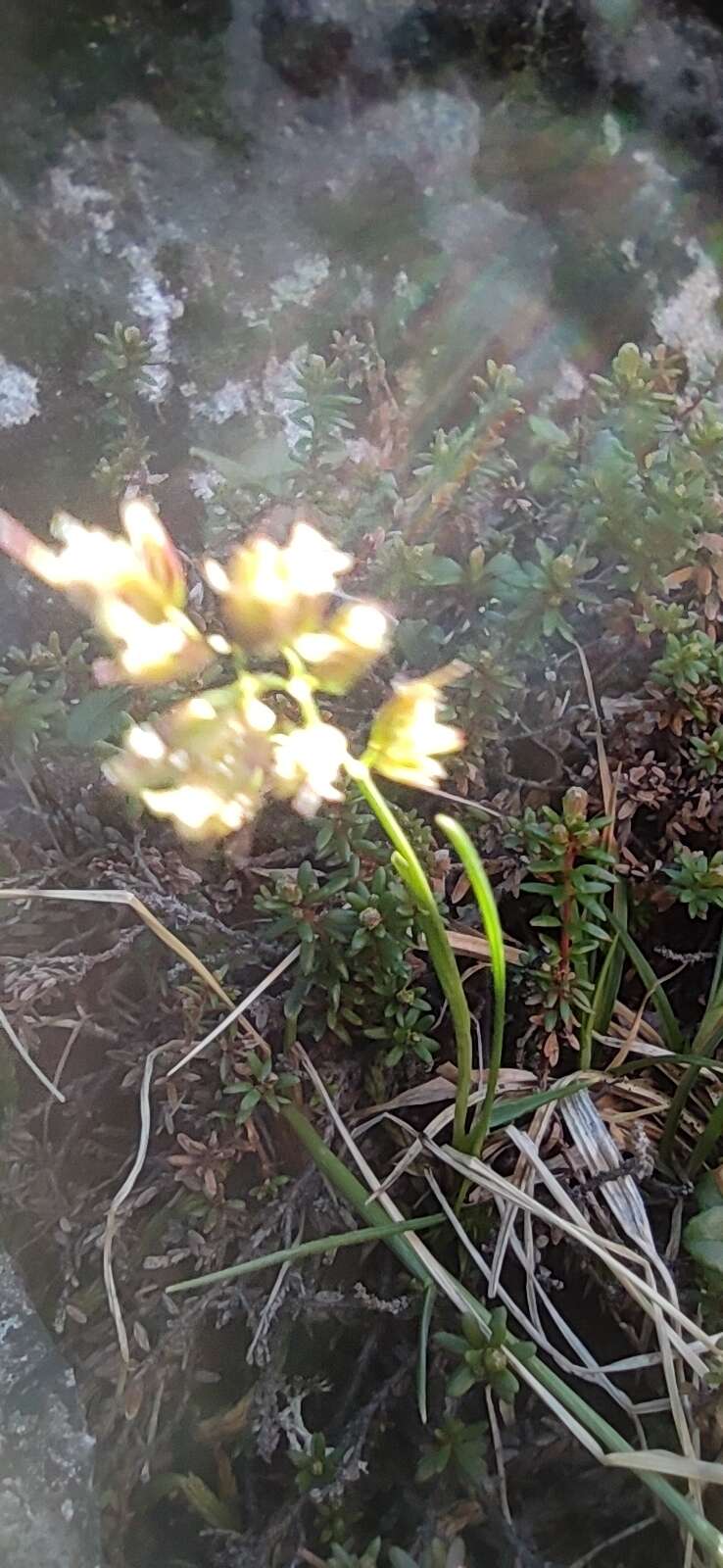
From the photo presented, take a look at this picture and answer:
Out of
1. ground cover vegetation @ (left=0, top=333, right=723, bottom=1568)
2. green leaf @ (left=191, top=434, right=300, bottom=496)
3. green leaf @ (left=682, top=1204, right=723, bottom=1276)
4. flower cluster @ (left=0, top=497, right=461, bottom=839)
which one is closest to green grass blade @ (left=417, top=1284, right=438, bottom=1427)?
ground cover vegetation @ (left=0, top=333, right=723, bottom=1568)

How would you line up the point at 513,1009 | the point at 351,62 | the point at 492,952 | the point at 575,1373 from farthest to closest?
the point at 351,62 → the point at 513,1009 → the point at 575,1373 → the point at 492,952

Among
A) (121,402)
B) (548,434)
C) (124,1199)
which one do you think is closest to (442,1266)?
(124,1199)

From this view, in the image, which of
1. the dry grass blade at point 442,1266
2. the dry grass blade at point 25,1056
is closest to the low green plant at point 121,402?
the dry grass blade at point 25,1056

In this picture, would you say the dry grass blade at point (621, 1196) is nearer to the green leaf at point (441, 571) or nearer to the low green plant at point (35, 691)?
Result: the green leaf at point (441, 571)

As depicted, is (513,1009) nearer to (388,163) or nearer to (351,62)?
(388,163)

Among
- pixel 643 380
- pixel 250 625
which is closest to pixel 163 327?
pixel 643 380

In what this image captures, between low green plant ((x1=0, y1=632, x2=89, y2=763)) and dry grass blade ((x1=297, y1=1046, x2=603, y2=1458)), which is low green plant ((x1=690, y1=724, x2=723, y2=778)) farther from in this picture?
low green plant ((x1=0, y1=632, x2=89, y2=763))
